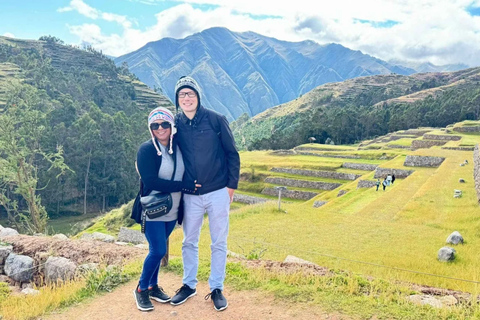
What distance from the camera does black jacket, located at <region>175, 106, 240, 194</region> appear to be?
4098 mm

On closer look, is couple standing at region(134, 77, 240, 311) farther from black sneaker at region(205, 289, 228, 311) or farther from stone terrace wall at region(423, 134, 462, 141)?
stone terrace wall at region(423, 134, 462, 141)

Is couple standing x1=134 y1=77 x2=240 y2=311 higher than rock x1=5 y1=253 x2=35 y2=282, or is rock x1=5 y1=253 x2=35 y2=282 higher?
couple standing x1=134 y1=77 x2=240 y2=311

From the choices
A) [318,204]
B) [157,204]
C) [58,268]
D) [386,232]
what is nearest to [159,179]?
[157,204]

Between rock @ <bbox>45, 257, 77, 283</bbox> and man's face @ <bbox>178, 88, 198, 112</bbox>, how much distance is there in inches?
191

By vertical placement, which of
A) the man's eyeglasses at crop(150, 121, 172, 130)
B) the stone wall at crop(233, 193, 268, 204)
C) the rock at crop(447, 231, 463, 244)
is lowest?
the stone wall at crop(233, 193, 268, 204)

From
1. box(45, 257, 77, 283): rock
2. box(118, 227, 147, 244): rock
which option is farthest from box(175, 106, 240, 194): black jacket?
box(118, 227, 147, 244): rock

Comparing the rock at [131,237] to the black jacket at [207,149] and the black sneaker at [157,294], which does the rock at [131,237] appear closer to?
the black sneaker at [157,294]

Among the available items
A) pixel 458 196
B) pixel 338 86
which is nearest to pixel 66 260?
pixel 458 196

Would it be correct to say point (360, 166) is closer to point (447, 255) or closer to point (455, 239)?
point (455, 239)

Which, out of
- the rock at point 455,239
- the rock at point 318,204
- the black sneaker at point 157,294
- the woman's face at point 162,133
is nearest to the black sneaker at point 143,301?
the black sneaker at point 157,294

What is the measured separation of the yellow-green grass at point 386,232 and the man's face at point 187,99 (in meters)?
3.98

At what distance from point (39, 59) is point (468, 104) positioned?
9822 cm

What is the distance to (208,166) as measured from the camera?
13.4 feet

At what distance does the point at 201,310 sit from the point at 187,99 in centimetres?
260
